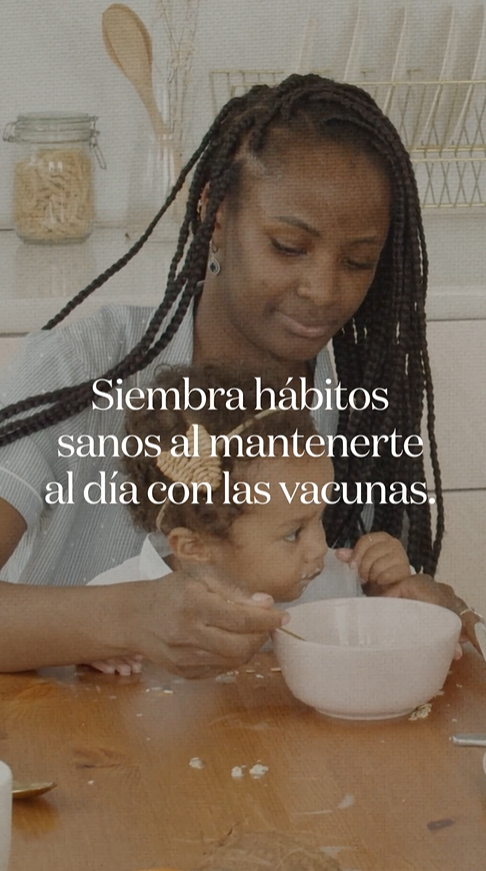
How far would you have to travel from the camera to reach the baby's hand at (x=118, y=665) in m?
0.61

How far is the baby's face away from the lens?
2.21 feet

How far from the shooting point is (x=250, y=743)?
52cm

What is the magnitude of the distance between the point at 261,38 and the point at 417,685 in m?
0.69

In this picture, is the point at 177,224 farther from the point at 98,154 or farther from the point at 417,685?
the point at 417,685

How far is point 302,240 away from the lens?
78 cm

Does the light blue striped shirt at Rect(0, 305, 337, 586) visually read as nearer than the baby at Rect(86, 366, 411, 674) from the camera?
No

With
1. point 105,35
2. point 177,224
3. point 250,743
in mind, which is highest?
point 105,35

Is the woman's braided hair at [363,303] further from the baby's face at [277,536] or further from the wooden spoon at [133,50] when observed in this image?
the wooden spoon at [133,50]

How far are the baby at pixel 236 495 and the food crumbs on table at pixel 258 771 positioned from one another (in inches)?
6.2

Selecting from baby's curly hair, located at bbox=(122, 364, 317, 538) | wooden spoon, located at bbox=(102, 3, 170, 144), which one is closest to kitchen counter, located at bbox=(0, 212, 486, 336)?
wooden spoon, located at bbox=(102, 3, 170, 144)

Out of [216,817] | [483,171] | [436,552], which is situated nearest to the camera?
[216,817]

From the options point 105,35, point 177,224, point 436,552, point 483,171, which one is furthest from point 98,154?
point 436,552

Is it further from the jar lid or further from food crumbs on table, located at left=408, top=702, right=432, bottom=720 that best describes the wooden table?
the jar lid

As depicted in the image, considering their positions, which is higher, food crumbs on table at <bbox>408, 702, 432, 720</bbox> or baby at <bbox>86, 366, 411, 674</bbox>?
baby at <bbox>86, 366, 411, 674</bbox>
